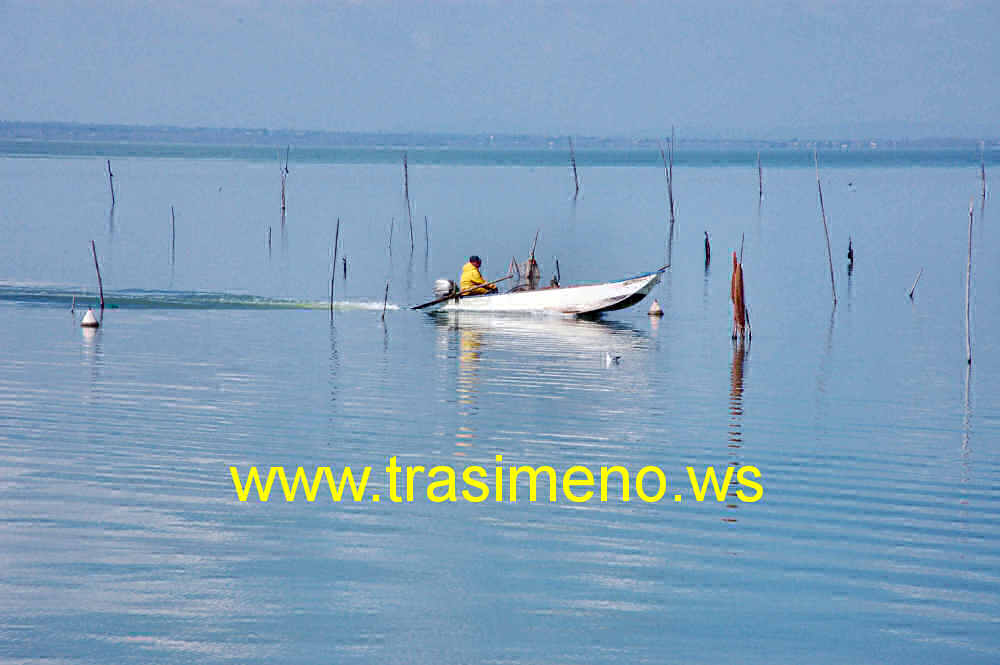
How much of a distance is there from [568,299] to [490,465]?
14.0m

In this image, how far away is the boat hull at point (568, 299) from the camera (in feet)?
93.1

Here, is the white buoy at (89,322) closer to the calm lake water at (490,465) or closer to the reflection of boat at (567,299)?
the calm lake water at (490,465)

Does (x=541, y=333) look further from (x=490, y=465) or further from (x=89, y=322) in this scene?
(x=490, y=465)

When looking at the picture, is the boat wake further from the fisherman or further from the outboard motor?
the fisherman

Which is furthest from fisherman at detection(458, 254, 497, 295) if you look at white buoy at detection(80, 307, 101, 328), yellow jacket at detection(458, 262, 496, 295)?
white buoy at detection(80, 307, 101, 328)

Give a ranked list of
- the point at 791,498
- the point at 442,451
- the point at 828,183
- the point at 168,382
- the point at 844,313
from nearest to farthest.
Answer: the point at 791,498, the point at 442,451, the point at 168,382, the point at 844,313, the point at 828,183

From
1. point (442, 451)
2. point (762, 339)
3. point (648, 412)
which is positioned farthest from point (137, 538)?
point (762, 339)

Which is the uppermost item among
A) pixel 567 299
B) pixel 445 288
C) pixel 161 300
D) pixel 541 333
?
pixel 445 288

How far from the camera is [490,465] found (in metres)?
14.6

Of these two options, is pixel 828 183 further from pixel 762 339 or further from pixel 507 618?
pixel 507 618

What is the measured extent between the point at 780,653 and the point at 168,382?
12650 mm

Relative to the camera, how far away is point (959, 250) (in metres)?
47.8

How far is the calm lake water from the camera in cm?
949

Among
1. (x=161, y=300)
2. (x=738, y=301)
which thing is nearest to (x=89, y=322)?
(x=161, y=300)
